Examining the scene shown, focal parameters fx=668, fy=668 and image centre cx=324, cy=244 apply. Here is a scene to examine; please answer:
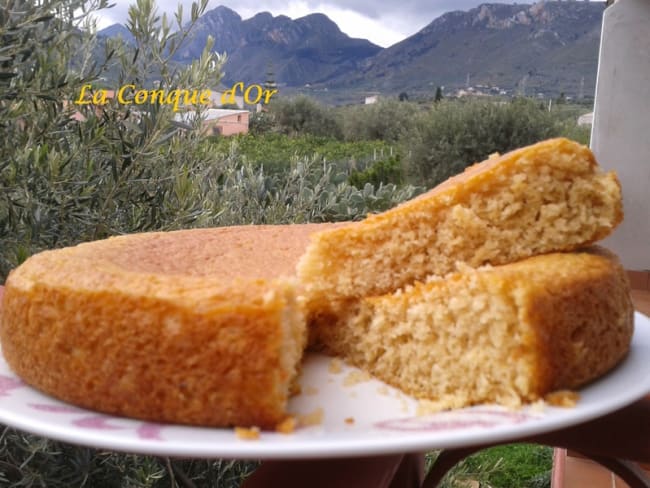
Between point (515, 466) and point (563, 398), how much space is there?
399 centimetres

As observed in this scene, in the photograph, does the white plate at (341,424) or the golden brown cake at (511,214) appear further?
the golden brown cake at (511,214)

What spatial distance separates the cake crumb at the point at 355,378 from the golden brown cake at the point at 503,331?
0.04m

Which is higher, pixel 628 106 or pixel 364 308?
pixel 628 106

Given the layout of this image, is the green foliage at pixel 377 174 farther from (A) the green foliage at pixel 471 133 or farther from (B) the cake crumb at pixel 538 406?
(B) the cake crumb at pixel 538 406

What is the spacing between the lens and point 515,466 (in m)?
4.75

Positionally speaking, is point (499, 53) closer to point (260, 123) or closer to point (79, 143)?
point (260, 123)

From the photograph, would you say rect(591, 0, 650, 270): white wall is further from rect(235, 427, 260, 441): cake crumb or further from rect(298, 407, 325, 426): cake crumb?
rect(235, 427, 260, 441): cake crumb

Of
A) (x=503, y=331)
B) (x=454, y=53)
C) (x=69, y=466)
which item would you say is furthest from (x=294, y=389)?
(x=454, y=53)

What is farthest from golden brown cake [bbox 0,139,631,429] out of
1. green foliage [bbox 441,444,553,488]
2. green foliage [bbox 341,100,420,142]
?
green foliage [bbox 341,100,420,142]

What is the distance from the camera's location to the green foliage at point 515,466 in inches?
169

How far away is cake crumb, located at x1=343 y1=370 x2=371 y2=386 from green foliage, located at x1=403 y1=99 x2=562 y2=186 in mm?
13814

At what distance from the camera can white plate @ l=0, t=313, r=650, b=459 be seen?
887mm

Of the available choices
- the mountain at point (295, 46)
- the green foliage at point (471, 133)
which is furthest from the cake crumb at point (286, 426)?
the mountain at point (295, 46)

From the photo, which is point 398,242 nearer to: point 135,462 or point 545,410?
point 545,410
